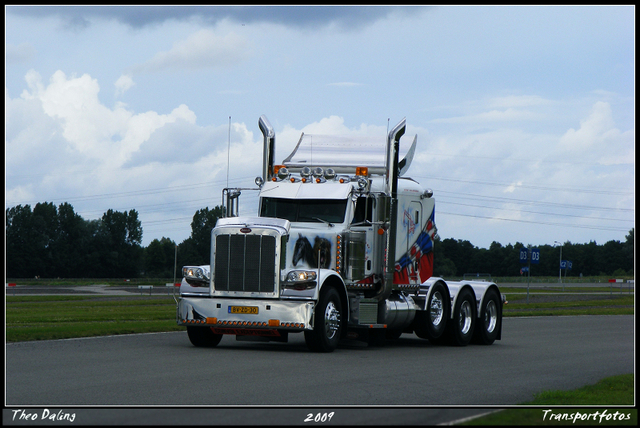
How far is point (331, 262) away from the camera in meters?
16.6

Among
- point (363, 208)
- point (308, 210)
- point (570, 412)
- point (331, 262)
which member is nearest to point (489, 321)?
point (363, 208)

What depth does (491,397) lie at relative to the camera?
10656mm

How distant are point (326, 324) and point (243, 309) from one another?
1502 millimetres

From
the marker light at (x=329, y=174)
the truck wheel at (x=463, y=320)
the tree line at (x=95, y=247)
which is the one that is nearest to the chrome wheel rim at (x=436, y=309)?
the truck wheel at (x=463, y=320)

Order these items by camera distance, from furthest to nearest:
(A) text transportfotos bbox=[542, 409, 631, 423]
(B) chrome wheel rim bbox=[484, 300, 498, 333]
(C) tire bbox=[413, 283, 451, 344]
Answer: (B) chrome wheel rim bbox=[484, 300, 498, 333] < (C) tire bbox=[413, 283, 451, 344] < (A) text transportfotos bbox=[542, 409, 631, 423]

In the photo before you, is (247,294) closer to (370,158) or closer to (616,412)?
(370,158)

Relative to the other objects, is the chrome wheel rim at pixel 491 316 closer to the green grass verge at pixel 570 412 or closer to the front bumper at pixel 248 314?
the front bumper at pixel 248 314

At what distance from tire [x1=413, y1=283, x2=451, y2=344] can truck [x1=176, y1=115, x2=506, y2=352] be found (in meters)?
0.02

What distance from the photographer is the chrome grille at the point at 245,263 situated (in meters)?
15.7

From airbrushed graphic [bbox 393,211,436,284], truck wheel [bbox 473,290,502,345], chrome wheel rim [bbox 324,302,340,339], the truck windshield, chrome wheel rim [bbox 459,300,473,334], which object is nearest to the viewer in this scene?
chrome wheel rim [bbox 324,302,340,339]

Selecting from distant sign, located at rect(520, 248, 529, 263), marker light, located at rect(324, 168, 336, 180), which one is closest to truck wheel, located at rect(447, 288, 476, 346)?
marker light, located at rect(324, 168, 336, 180)

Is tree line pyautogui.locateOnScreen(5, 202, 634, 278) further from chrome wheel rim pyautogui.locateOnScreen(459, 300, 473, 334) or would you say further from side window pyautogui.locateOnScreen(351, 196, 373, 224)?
side window pyautogui.locateOnScreen(351, 196, 373, 224)

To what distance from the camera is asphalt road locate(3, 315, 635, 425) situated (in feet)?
29.1

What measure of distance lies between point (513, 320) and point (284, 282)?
55.3ft
